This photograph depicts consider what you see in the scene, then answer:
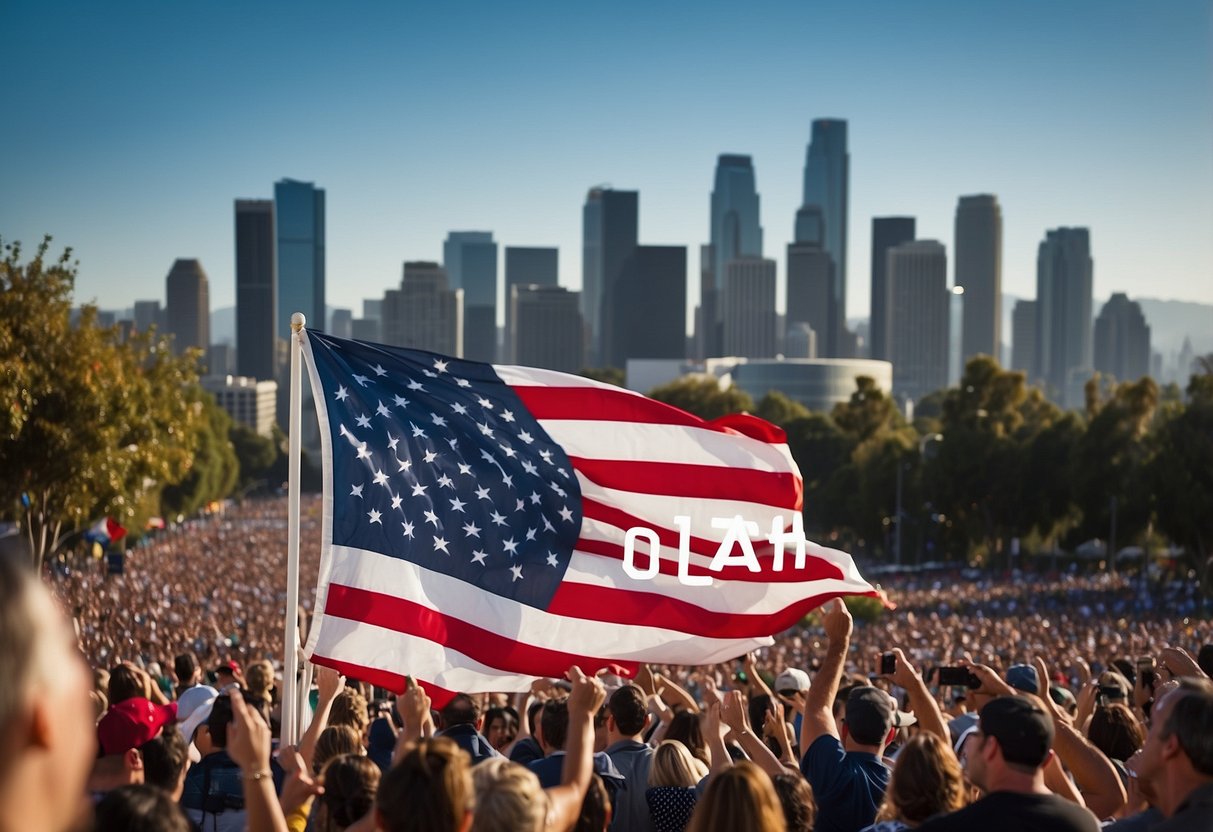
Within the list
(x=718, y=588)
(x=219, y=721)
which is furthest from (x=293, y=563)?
(x=718, y=588)

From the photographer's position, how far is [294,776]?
418 centimetres

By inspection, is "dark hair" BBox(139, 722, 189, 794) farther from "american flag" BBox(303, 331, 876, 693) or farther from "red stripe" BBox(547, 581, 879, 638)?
"red stripe" BBox(547, 581, 879, 638)

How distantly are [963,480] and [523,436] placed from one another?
55696 millimetres

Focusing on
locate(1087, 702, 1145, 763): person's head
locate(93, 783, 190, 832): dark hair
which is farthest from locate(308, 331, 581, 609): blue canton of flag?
locate(93, 783, 190, 832): dark hair

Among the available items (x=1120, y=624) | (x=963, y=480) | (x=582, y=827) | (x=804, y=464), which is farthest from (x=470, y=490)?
(x=804, y=464)

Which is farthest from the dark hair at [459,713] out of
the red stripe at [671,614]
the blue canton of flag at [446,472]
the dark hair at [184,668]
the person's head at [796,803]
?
the dark hair at [184,668]

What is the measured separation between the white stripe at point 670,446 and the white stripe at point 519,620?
85 cm

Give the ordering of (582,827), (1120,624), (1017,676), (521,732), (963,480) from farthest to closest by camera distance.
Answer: (963,480) → (1120,624) → (1017,676) → (521,732) → (582,827)

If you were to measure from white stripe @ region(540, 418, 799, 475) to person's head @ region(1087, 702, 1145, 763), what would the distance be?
244 centimetres

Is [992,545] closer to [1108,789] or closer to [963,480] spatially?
[963,480]

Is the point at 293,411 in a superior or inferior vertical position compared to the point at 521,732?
superior

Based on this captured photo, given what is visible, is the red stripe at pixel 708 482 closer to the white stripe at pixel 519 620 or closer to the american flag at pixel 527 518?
the american flag at pixel 527 518

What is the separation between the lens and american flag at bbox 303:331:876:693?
25.3ft

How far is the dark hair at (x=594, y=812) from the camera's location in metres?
4.99
